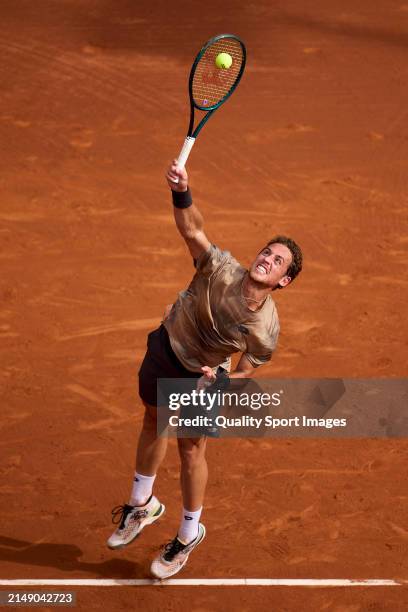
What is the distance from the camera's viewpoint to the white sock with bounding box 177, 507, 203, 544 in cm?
656

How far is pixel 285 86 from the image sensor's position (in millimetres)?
12602

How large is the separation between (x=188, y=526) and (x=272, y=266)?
1.88 metres

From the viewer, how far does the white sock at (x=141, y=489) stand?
22.2ft

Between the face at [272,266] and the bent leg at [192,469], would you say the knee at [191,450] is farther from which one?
the face at [272,266]

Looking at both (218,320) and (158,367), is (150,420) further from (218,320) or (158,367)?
(218,320)

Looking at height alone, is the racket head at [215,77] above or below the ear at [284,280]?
above

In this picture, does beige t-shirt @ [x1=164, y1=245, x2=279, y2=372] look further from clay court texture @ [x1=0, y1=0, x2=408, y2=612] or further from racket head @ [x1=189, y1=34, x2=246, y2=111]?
clay court texture @ [x1=0, y1=0, x2=408, y2=612]

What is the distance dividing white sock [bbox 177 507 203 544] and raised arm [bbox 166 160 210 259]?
1.73 m

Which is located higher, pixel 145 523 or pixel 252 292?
pixel 252 292

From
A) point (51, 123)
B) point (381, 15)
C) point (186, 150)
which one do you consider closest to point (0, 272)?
point (51, 123)

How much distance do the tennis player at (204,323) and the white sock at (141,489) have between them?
12.8 inches

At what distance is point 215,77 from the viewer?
650cm

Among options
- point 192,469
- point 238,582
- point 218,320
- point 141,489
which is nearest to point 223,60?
point 218,320

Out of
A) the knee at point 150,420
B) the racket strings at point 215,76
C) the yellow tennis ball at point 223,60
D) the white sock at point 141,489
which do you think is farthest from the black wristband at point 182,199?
the white sock at point 141,489
